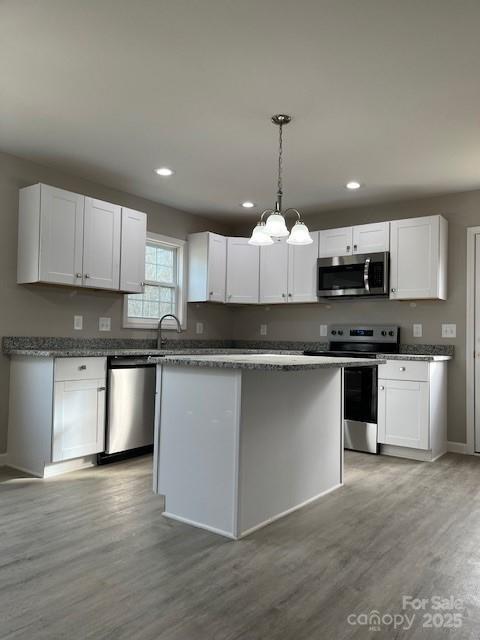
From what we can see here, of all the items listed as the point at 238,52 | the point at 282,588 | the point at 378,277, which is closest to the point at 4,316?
the point at 238,52

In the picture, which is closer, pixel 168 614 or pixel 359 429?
pixel 168 614

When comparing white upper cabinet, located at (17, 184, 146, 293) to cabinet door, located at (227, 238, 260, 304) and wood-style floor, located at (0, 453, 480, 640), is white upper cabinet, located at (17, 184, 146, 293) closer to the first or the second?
cabinet door, located at (227, 238, 260, 304)

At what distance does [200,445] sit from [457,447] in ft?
9.80

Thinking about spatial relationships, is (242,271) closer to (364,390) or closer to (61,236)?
(364,390)

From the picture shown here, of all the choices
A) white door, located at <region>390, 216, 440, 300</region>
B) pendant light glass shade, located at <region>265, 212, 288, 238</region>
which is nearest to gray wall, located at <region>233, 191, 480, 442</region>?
white door, located at <region>390, 216, 440, 300</region>

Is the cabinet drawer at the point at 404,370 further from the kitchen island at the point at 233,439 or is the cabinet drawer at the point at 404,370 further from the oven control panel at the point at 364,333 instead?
the kitchen island at the point at 233,439

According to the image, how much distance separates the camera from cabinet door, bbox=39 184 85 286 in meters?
3.77

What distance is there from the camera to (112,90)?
2855 mm

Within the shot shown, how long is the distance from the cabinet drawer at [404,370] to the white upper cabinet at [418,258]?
659mm

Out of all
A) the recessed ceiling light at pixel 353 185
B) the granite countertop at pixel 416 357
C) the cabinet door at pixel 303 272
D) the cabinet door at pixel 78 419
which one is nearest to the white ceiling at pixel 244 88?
the recessed ceiling light at pixel 353 185

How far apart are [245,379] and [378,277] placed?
2653 millimetres

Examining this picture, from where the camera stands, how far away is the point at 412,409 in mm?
4242

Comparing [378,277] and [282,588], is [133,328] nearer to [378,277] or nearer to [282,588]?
[378,277]

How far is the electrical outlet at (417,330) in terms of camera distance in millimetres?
4785
